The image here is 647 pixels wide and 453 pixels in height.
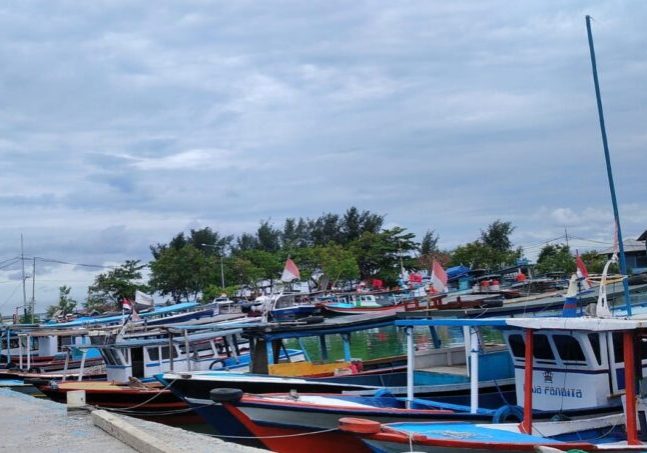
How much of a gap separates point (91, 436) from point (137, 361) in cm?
1077

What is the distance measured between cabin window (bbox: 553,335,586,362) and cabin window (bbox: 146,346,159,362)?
13.1 m

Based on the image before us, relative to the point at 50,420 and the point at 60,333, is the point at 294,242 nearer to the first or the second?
the point at 60,333

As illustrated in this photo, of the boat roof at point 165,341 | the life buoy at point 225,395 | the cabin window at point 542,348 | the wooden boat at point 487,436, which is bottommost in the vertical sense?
the wooden boat at point 487,436

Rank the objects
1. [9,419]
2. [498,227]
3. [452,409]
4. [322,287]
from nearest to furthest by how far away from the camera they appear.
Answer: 1. [452,409]
2. [9,419]
3. [322,287]
4. [498,227]

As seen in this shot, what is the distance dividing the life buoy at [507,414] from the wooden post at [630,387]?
1.65 m

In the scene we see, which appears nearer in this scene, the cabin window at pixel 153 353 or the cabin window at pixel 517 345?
the cabin window at pixel 517 345

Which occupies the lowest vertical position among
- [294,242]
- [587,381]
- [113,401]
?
[113,401]

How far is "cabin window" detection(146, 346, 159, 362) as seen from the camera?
69.3 feet

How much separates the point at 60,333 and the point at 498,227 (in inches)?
2117

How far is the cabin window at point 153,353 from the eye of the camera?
2112 centimetres

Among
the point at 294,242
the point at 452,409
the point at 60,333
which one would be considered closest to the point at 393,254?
the point at 294,242

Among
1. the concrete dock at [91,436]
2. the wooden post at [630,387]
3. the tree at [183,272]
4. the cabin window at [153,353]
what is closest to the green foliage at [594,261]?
the tree at [183,272]

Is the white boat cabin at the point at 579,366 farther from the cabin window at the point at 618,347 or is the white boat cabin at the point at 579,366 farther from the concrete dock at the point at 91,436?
the concrete dock at the point at 91,436

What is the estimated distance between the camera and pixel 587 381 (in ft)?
35.1
